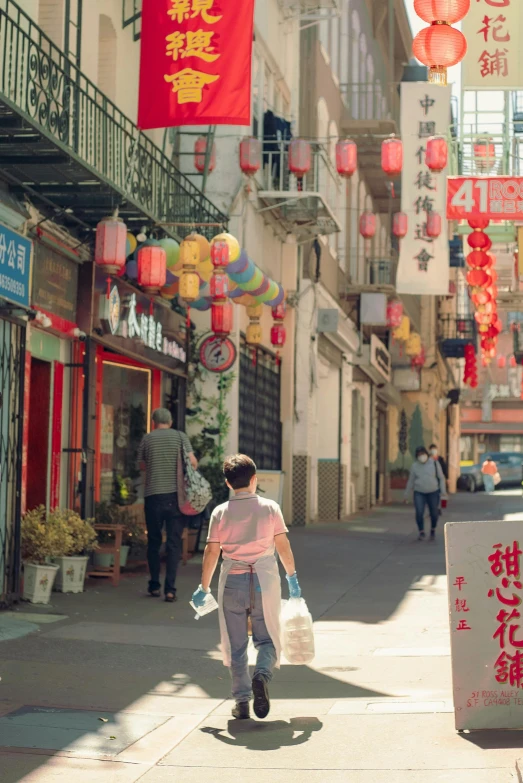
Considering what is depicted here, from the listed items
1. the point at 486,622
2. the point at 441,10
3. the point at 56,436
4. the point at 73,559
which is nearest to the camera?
the point at 486,622

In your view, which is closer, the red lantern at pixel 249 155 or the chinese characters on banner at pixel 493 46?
the chinese characters on banner at pixel 493 46

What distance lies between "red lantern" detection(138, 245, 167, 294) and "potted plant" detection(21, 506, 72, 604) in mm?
3153

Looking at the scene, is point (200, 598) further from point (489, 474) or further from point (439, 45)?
point (489, 474)

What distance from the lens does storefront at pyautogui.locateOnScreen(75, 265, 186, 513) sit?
581 inches

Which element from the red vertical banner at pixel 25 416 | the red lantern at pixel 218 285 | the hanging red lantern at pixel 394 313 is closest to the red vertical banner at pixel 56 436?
the red vertical banner at pixel 25 416

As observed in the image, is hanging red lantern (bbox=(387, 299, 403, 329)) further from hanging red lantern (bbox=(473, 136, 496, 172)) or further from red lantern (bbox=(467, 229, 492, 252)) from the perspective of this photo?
hanging red lantern (bbox=(473, 136, 496, 172))

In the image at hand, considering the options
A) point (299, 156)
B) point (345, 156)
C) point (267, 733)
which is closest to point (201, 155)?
point (299, 156)

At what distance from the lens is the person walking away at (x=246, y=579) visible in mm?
7613

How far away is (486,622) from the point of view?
7.02 m

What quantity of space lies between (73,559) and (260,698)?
6.11m

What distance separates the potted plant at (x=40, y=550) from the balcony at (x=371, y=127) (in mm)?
16088

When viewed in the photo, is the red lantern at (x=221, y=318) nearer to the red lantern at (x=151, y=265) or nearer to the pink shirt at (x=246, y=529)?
the red lantern at (x=151, y=265)

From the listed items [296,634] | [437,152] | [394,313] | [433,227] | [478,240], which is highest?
[437,152]

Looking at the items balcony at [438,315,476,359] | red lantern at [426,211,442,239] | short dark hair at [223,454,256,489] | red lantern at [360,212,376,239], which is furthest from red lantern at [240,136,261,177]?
balcony at [438,315,476,359]
